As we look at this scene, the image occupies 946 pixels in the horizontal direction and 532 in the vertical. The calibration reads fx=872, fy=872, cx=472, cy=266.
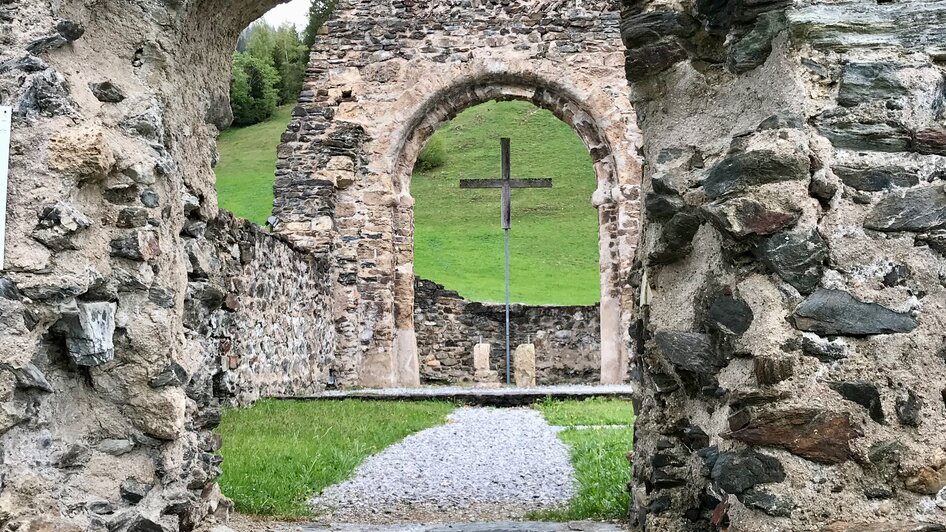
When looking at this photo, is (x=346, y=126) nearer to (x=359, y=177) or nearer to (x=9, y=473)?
(x=359, y=177)

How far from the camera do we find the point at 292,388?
9680 mm

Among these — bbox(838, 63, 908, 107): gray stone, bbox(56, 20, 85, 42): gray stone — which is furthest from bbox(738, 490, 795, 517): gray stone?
bbox(56, 20, 85, 42): gray stone

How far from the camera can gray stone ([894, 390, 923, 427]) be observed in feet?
7.30

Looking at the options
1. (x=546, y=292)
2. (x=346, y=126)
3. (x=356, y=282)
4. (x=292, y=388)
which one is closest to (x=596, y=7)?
(x=346, y=126)

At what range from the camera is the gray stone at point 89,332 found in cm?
259

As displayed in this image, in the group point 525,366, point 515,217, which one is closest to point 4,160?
point 525,366

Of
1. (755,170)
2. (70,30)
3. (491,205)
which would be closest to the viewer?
(755,170)

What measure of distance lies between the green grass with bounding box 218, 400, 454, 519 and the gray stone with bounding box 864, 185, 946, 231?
2752 mm

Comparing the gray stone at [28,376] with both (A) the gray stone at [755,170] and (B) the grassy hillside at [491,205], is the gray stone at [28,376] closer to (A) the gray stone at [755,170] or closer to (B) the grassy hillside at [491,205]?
(A) the gray stone at [755,170]

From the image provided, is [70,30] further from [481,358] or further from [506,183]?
[481,358]

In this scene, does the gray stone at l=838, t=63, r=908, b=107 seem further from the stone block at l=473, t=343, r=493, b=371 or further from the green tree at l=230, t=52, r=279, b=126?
the green tree at l=230, t=52, r=279, b=126

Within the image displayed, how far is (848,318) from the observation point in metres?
2.28

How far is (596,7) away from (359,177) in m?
4.01

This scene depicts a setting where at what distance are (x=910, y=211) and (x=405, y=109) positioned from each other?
9981 millimetres
